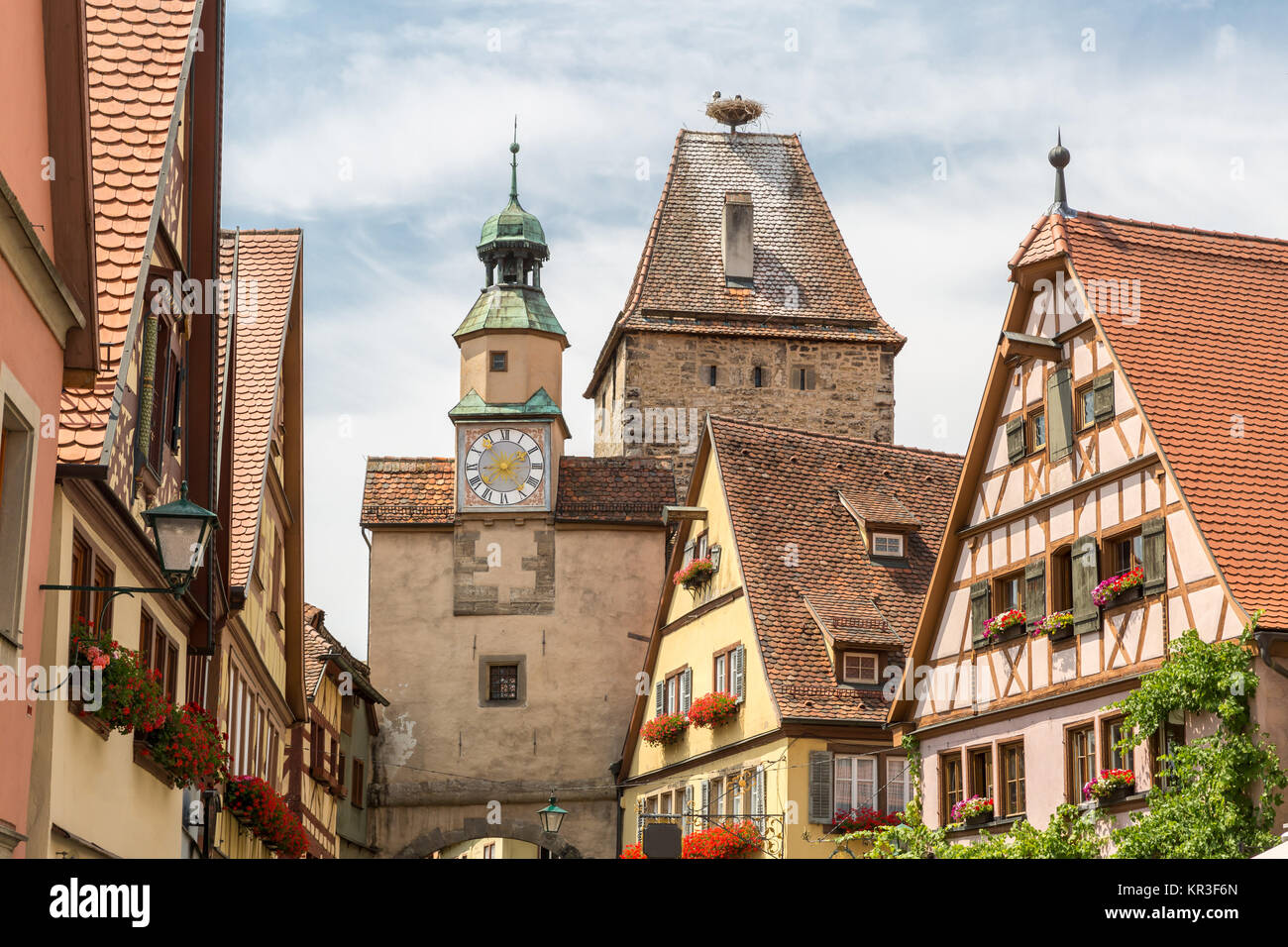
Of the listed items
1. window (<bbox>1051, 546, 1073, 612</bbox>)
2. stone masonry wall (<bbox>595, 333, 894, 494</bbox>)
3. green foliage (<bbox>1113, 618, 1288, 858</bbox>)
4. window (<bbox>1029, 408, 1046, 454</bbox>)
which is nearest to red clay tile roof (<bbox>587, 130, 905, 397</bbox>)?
stone masonry wall (<bbox>595, 333, 894, 494</bbox>)

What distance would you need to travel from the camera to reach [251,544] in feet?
54.4

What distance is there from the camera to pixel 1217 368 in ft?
61.6

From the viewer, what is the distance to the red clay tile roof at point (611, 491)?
33.6 metres

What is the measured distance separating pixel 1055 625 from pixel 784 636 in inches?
270

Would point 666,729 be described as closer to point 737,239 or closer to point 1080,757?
point 1080,757

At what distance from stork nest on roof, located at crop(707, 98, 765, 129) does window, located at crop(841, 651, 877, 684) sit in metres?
25.8

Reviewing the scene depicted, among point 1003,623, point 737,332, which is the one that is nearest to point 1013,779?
point 1003,623

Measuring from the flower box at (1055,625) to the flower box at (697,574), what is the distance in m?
8.76

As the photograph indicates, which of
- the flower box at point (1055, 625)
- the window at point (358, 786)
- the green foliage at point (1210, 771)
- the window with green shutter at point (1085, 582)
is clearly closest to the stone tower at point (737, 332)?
the window at point (358, 786)

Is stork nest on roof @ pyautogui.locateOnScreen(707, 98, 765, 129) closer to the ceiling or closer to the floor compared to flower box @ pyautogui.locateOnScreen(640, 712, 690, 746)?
closer to the ceiling

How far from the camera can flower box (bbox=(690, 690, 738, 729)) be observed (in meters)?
25.3

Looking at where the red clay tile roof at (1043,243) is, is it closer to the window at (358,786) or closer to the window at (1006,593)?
the window at (1006,593)

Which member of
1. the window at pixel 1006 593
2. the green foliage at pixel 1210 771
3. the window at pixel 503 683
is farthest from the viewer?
the window at pixel 503 683

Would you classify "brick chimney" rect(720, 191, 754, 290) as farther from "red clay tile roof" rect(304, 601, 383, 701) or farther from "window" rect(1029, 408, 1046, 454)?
"window" rect(1029, 408, 1046, 454)
